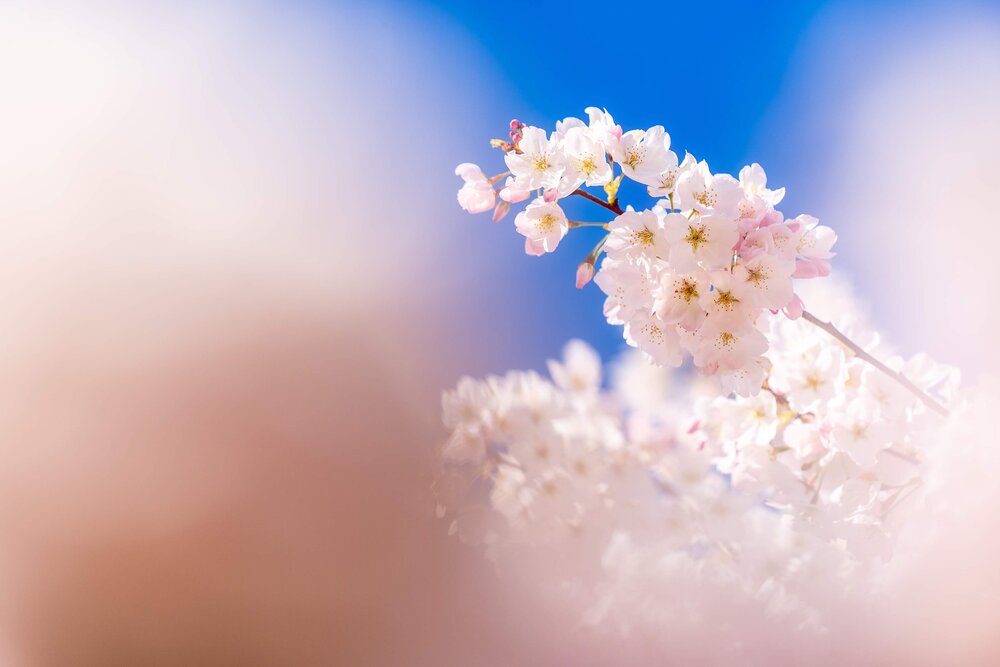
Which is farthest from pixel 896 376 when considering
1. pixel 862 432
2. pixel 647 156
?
pixel 647 156

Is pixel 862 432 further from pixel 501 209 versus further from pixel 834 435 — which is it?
pixel 501 209

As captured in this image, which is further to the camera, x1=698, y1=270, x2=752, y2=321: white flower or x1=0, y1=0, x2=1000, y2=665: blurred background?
x1=0, y1=0, x2=1000, y2=665: blurred background

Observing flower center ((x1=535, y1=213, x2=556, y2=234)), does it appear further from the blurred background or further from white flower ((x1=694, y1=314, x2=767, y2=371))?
the blurred background

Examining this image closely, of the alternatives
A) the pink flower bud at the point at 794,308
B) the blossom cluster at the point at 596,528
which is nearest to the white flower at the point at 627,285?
the pink flower bud at the point at 794,308

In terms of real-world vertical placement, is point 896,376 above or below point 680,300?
above

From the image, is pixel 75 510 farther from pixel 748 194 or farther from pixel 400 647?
pixel 748 194

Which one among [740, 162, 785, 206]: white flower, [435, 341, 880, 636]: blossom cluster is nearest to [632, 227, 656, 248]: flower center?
[740, 162, 785, 206]: white flower

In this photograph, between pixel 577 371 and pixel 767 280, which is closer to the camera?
pixel 767 280
